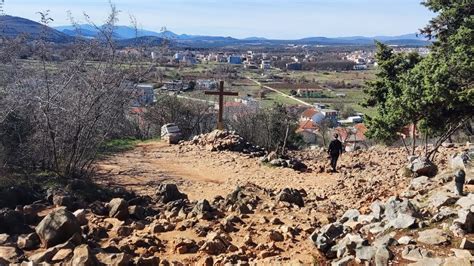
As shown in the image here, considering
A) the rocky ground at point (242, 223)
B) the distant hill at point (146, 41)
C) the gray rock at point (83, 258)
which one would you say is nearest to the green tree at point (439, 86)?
the rocky ground at point (242, 223)

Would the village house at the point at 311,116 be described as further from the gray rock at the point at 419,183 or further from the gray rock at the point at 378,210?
the gray rock at the point at 378,210

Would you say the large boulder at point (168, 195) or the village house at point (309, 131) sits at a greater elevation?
the large boulder at point (168, 195)

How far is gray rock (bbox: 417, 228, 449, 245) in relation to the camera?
548cm

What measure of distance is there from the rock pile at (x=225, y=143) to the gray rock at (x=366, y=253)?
9877 mm

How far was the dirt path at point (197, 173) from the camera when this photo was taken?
11453 mm

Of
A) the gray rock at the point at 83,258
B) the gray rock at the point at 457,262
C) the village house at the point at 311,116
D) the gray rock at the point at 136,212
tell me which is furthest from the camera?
the village house at the point at 311,116

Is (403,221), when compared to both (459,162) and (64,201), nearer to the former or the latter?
(459,162)

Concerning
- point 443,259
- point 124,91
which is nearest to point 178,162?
point 124,91

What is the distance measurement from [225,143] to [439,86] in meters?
7.64

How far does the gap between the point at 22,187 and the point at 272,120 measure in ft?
44.6

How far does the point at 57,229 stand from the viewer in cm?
628

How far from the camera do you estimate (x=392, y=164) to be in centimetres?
1350

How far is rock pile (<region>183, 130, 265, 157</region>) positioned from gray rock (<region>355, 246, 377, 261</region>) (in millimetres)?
9877

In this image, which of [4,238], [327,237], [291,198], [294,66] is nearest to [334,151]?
[291,198]
